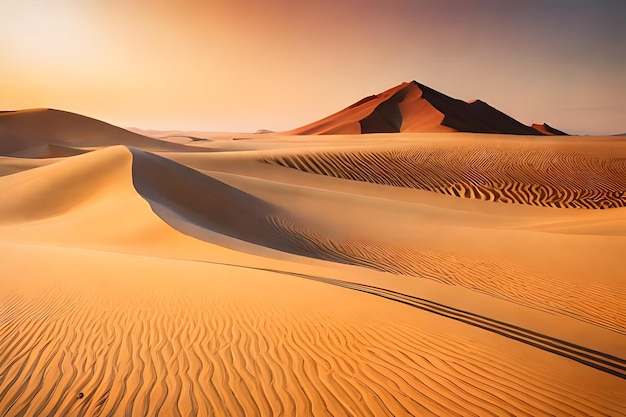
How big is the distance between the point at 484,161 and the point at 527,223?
12092mm

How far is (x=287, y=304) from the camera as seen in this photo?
18.3 feet

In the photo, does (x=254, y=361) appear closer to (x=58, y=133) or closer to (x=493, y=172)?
(x=493, y=172)

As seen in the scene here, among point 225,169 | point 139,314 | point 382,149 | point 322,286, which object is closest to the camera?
point 139,314

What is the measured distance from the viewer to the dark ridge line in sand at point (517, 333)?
4.46 metres

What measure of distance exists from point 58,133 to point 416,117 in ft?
232

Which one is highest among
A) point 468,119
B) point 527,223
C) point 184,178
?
point 468,119

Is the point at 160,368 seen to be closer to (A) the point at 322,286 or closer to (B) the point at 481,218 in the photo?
(A) the point at 322,286

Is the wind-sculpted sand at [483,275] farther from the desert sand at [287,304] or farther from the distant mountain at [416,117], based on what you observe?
the distant mountain at [416,117]

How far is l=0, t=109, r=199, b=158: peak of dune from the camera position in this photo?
47.9 metres

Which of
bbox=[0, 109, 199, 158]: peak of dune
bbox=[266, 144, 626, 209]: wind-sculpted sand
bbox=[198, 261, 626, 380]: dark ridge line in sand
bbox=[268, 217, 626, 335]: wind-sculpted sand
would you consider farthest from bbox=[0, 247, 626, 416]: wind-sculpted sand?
bbox=[0, 109, 199, 158]: peak of dune

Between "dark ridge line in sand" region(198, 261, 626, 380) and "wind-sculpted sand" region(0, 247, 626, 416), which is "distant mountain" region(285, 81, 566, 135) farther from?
"wind-sculpted sand" region(0, 247, 626, 416)

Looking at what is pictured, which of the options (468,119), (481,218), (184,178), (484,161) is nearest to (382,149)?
(484,161)

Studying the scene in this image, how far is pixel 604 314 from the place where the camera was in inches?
288

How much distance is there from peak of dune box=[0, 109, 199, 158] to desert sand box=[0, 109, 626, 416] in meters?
34.3
